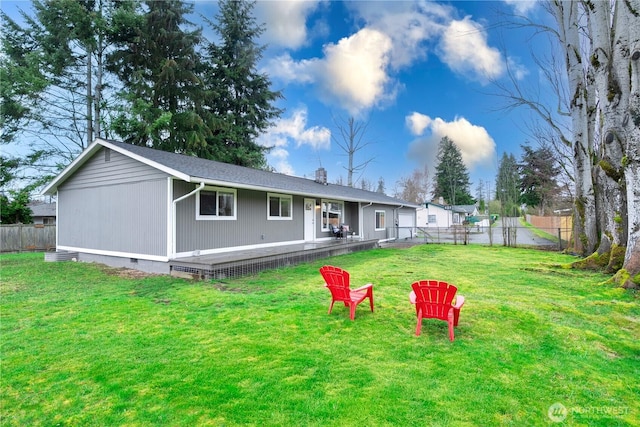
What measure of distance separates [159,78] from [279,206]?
12.3 metres

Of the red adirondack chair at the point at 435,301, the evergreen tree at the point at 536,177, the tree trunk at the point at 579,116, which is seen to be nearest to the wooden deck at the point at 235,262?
the red adirondack chair at the point at 435,301

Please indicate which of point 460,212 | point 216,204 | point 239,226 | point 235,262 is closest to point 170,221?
point 216,204

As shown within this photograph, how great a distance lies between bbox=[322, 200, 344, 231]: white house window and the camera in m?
14.6

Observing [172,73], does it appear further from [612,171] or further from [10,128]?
[612,171]

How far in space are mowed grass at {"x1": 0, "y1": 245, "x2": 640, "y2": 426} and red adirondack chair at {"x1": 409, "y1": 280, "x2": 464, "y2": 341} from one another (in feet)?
0.86

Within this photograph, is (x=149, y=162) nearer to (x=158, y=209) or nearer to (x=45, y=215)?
(x=158, y=209)

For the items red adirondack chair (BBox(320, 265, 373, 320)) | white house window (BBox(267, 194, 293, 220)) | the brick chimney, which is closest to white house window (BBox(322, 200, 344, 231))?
the brick chimney

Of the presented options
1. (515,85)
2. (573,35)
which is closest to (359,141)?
(515,85)

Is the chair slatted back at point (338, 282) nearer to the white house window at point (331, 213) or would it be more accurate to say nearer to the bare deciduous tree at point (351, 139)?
the white house window at point (331, 213)

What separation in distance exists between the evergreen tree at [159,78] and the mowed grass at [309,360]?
12882 mm

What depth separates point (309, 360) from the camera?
10.3 ft

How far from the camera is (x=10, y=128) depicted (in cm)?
1502

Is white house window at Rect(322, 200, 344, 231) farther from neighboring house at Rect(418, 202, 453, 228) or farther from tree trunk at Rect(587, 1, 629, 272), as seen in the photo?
neighboring house at Rect(418, 202, 453, 228)

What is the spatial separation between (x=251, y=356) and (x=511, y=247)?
15.1 meters
